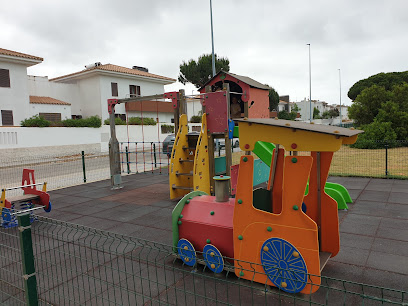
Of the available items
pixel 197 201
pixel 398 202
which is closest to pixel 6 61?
pixel 197 201

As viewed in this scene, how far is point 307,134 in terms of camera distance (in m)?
3.04

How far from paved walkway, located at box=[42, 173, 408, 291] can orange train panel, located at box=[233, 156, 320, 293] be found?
0.93 metres

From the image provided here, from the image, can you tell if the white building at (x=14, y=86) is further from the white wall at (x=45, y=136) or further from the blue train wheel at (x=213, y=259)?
the blue train wheel at (x=213, y=259)

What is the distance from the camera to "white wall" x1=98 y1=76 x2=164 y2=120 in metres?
30.0

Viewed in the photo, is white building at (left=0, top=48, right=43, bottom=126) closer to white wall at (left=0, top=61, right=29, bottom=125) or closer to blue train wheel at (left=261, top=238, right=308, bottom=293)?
white wall at (left=0, top=61, right=29, bottom=125)

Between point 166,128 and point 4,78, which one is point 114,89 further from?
point 4,78

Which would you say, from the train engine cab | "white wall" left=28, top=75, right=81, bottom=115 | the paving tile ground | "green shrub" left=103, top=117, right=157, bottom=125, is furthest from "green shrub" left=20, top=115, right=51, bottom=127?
the train engine cab

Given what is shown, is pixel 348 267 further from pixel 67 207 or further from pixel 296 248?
pixel 67 207

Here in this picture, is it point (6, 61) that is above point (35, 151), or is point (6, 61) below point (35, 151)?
above

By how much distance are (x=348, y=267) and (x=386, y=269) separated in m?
0.45

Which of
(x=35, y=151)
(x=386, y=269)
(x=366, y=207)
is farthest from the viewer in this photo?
(x=35, y=151)

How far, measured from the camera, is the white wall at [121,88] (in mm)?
30000

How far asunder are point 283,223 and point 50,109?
95.6ft

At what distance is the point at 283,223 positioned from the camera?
10.6 feet
